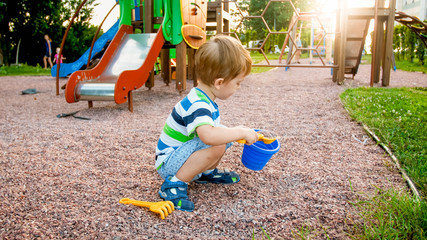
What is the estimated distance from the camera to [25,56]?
15.0 m

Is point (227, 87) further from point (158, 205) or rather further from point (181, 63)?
point (181, 63)

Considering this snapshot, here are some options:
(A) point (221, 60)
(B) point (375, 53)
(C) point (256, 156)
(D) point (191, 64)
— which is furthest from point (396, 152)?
(D) point (191, 64)

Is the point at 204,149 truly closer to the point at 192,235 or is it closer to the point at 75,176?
the point at 192,235

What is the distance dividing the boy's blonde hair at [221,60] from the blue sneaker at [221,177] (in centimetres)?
66

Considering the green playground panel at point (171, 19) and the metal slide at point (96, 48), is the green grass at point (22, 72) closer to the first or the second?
the metal slide at point (96, 48)

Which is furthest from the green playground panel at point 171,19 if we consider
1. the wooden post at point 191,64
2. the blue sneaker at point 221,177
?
the blue sneaker at point 221,177

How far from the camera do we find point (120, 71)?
486 cm

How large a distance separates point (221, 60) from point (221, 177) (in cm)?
80

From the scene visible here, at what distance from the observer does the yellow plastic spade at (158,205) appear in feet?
5.71

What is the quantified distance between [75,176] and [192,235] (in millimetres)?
1067

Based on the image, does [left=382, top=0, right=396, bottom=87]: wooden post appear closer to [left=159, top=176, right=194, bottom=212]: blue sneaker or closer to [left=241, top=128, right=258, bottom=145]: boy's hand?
[left=241, top=128, right=258, bottom=145]: boy's hand

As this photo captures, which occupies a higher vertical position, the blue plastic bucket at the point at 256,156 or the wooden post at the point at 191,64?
the wooden post at the point at 191,64

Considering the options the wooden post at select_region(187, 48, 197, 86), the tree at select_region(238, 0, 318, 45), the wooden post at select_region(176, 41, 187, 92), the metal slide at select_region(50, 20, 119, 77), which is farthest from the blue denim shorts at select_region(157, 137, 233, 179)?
the tree at select_region(238, 0, 318, 45)

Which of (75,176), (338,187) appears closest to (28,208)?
(75,176)
